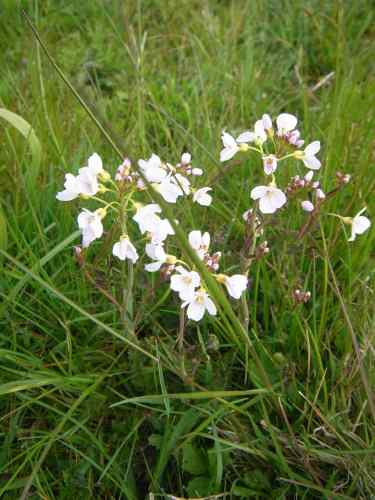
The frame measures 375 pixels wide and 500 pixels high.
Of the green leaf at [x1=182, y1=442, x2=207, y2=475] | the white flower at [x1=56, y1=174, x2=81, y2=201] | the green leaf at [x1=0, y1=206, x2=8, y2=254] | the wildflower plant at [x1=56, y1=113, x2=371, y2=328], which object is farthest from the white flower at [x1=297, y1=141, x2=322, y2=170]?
the green leaf at [x1=0, y1=206, x2=8, y2=254]

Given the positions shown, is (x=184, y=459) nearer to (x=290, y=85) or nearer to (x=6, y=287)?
(x=6, y=287)

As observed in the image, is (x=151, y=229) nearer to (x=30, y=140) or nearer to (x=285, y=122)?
(x=285, y=122)

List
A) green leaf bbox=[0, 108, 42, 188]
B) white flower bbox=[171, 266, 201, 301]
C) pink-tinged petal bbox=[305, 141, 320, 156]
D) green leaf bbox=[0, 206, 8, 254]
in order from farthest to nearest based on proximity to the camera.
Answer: green leaf bbox=[0, 108, 42, 188] → green leaf bbox=[0, 206, 8, 254] → pink-tinged petal bbox=[305, 141, 320, 156] → white flower bbox=[171, 266, 201, 301]

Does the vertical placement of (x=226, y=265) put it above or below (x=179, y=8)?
below

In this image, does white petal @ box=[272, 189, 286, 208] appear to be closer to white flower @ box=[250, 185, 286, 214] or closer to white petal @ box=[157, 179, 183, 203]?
white flower @ box=[250, 185, 286, 214]

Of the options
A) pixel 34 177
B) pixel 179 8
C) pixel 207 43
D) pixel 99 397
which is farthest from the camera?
pixel 179 8

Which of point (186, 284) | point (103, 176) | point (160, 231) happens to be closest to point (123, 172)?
point (103, 176)

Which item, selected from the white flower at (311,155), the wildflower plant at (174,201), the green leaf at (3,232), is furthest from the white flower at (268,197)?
the green leaf at (3,232)

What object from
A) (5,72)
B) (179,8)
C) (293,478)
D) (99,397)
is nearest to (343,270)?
(293,478)
